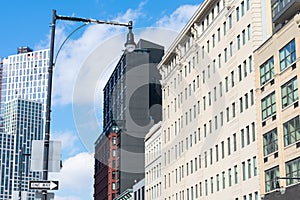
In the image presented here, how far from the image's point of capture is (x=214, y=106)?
74.8 meters

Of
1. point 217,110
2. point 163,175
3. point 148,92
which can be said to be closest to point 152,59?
point 148,92

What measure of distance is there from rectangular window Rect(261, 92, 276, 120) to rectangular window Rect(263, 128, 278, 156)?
6.02 ft

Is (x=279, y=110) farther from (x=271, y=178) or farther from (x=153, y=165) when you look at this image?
(x=153, y=165)

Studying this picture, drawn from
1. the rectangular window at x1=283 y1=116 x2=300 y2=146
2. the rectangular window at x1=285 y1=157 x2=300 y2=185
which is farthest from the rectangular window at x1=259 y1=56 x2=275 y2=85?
the rectangular window at x1=285 y1=157 x2=300 y2=185

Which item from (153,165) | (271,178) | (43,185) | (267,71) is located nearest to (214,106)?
(267,71)

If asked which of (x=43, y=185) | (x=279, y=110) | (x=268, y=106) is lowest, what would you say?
(x=43, y=185)

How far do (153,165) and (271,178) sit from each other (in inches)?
2122

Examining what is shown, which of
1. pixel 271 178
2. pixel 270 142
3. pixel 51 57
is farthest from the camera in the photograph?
pixel 270 142

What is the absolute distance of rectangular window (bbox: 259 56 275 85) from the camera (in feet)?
192

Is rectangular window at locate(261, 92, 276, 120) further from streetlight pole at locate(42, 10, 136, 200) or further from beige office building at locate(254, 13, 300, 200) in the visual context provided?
streetlight pole at locate(42, 10, 136, 200)

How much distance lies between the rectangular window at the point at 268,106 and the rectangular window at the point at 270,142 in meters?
1.84

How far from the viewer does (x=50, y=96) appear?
2255 cm

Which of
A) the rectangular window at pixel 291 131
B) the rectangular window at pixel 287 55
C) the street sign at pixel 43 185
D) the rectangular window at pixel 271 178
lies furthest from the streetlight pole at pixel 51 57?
the rectangular window at pixel 271 178

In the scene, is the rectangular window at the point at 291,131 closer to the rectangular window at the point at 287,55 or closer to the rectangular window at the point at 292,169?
the rectangular window at the point at 292,169
